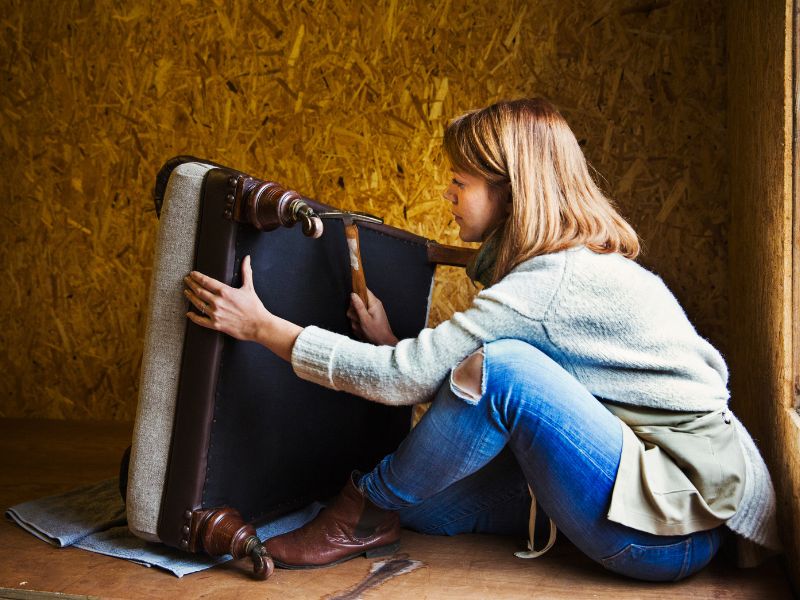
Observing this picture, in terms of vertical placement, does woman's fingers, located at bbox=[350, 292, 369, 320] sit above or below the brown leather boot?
above

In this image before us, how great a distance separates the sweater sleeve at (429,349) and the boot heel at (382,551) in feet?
1.19

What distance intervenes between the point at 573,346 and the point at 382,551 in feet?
1.85

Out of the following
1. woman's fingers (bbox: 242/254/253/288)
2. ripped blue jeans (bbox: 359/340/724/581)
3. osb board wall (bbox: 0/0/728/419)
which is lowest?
ripped blue jeans (bbox: 359/340/724/581)

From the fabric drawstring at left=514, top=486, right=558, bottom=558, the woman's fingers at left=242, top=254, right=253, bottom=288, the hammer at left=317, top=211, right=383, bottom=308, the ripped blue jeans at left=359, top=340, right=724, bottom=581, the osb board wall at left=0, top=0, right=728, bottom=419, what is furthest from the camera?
the osb board wall at left=0, top=0, right=728, bottom=419

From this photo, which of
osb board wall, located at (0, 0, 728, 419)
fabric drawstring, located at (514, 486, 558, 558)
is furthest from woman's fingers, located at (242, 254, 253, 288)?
osb board wall, located at (0, 0, 728, 419)

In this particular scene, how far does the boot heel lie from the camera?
5.05 ft

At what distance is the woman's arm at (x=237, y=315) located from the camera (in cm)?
134

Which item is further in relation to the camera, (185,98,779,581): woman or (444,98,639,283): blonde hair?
(444,98,639,283): blonde hair

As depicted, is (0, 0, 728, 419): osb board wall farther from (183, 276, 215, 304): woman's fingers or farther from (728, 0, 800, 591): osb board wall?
(183, 276, 215, 304): woman's fingers

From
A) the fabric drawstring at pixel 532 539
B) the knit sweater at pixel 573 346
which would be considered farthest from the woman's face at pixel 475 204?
the fabric drawstring at pixel 532 539

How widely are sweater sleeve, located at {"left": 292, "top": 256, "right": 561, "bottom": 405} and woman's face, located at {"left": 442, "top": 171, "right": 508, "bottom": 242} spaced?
20cm

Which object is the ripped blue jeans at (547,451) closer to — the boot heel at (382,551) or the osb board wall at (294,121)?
the boot heel at (382,551)

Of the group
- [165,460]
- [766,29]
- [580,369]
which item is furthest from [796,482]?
[165,460]

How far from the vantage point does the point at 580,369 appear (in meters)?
1.37
